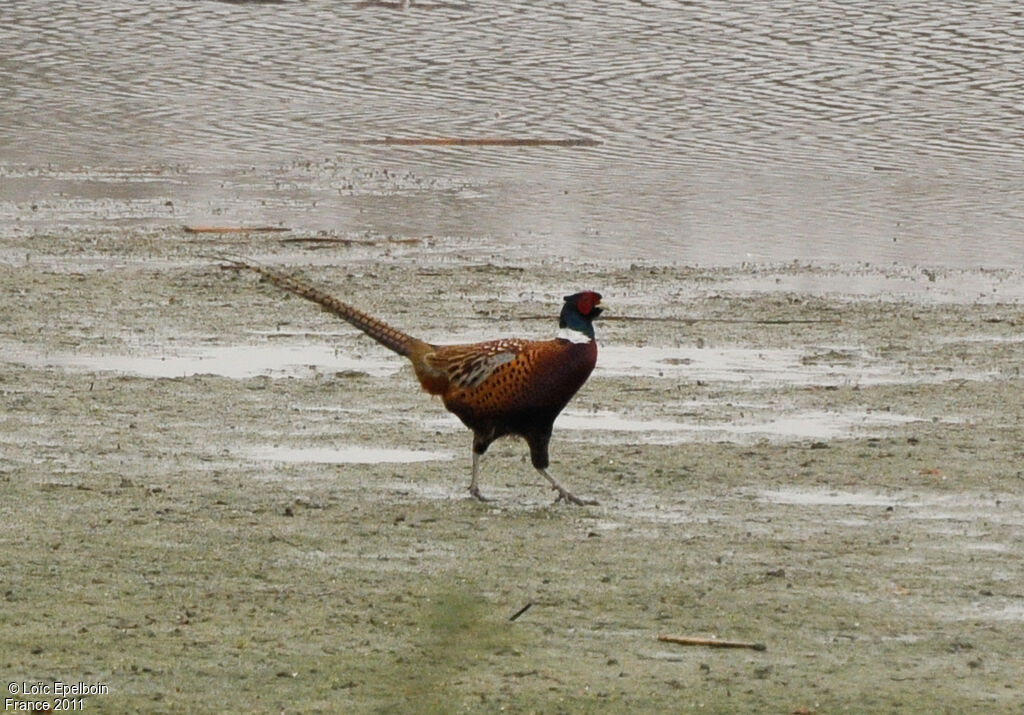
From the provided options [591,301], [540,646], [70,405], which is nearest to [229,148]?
[70,405]

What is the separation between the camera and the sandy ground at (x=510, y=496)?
17.0 feet

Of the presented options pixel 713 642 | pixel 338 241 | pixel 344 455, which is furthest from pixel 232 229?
pixel 713 642

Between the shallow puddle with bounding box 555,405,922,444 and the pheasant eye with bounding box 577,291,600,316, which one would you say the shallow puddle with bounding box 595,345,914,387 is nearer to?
the shallow puddle with bounding box 555,405,922,444

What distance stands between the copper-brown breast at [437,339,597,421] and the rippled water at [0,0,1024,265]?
4.99m

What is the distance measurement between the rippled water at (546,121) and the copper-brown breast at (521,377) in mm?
4985

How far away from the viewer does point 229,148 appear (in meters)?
15.6

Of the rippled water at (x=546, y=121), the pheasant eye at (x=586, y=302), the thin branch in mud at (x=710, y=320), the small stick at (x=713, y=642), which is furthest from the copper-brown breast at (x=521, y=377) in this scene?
the rippled water at (x=546, y=121)

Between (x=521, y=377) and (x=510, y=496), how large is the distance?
17.0 inches

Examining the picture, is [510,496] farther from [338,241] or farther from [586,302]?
[338,241]

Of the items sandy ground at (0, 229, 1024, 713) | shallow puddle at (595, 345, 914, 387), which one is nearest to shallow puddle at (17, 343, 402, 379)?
sandy ground at (0, 229, 1024, 713)

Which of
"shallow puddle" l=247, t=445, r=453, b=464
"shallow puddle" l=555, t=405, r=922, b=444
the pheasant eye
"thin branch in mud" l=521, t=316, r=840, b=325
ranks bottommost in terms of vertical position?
"thin branch in mud" l=521, t=316, r=840, b=325

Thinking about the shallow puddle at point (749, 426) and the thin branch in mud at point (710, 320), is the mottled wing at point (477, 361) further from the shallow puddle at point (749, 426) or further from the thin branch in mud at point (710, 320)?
the thin branch in mud at point (710, 320)

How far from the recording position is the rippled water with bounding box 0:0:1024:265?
1318 cm

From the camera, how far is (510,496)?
7270 mm
